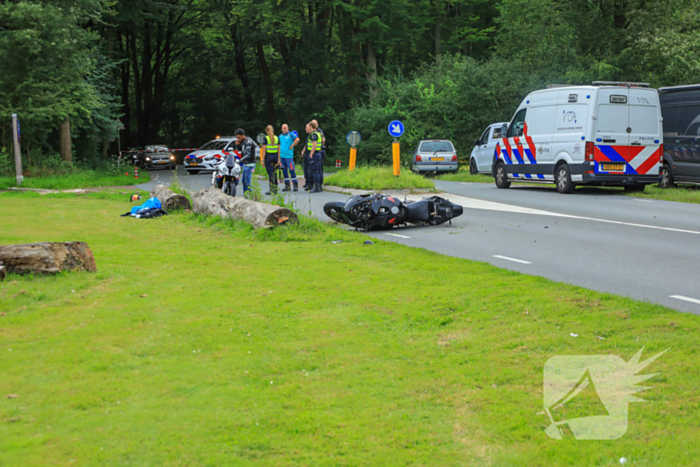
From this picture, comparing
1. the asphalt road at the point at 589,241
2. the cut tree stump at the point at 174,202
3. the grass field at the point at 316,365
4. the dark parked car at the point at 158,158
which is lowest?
the grass field at the point at 316,365

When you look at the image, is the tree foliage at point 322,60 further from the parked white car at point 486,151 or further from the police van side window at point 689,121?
the police van side window at point 689,121

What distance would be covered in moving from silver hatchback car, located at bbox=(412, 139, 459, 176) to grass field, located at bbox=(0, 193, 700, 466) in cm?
2200

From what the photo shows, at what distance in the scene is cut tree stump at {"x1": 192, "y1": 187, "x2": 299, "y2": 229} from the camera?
37.9 ft

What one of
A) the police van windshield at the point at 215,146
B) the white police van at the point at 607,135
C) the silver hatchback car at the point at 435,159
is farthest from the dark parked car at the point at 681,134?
the police van windshield at the point at 215,146

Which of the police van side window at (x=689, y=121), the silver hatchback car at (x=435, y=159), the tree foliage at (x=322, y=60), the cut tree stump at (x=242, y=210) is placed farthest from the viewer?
the silver hatchback car at (x=435, y=159)

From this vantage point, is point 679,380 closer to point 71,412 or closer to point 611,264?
point 71,412

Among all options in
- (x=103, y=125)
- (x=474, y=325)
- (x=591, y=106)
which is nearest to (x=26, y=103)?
(x=103, y=125)

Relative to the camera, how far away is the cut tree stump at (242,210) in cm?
1154

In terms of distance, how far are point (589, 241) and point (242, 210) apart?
19.5ft

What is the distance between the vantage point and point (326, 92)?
150 feet

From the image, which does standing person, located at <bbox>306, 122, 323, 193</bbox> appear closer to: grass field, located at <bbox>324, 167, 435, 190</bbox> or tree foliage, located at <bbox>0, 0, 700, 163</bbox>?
grass field, located at <bbox>324, 167, 435, 190</bbox>

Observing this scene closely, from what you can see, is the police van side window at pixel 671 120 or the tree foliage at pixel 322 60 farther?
the tree foliage at pixel 322 60

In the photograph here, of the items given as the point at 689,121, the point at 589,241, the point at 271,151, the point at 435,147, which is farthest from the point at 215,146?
the point at 589,241

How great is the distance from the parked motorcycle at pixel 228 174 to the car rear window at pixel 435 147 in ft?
47.7
